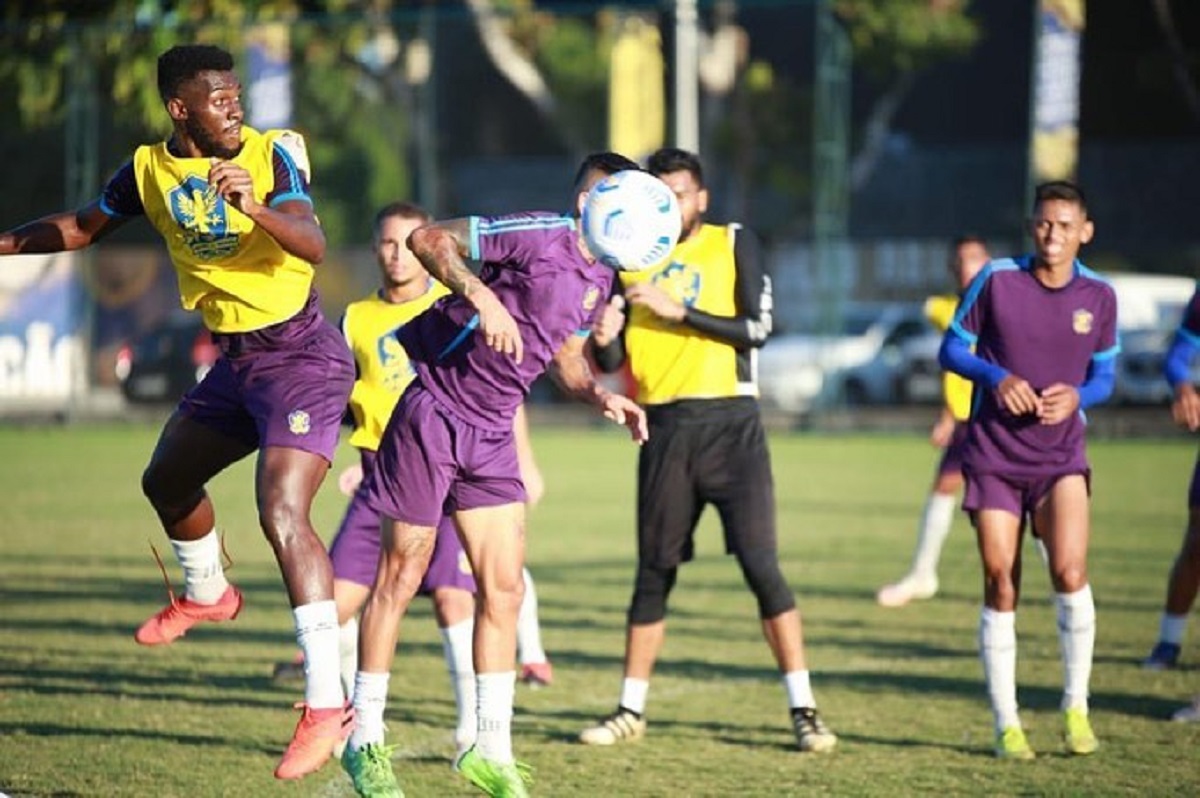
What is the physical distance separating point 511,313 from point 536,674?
339cm

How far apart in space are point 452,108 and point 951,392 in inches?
842

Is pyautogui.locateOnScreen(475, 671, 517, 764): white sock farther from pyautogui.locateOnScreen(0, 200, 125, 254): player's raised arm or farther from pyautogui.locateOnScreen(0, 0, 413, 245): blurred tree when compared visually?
pyautogui.locateOnScreen(0, 0, 413, 245): blurred tree

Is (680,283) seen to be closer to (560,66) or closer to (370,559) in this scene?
(370,559)

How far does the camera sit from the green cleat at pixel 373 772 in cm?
667

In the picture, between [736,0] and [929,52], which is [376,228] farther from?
[929,52]

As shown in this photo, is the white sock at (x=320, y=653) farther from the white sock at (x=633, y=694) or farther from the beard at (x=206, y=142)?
the white sock at (x=633, y=694)

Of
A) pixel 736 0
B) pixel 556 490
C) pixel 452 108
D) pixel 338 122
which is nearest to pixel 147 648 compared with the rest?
pixel 556 490

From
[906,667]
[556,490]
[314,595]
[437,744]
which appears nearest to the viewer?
[314,595]

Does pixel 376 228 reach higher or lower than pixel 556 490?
higher

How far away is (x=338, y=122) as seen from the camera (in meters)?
30.3

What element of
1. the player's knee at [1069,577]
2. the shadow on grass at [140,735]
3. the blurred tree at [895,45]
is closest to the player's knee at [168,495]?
the shadow on grass at [140,735]

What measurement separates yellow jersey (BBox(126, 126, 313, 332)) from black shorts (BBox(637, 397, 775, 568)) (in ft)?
7.03

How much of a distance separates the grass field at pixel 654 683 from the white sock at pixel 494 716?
579mm

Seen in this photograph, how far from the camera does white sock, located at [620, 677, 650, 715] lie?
8516 millimetres
